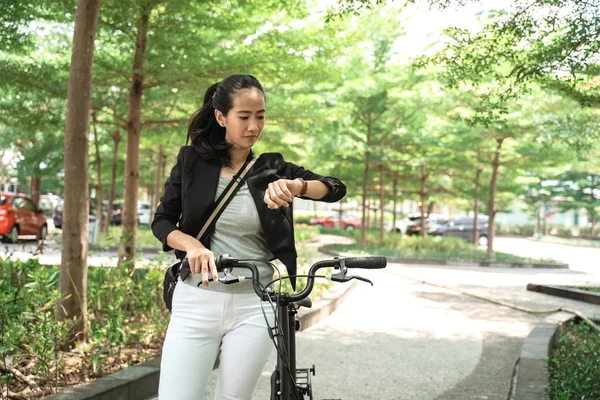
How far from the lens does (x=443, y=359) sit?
7492 mm

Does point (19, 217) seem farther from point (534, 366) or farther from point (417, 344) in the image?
point (534, 366)

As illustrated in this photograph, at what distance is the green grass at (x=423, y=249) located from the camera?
2355cm

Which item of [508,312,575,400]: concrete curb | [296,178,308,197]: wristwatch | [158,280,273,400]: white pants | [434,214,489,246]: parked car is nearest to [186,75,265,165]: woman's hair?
[296,178,308,197]: wristwatch

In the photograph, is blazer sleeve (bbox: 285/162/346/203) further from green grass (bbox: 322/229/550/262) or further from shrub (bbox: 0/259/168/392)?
green grass (bbox: 322/229/550/262)

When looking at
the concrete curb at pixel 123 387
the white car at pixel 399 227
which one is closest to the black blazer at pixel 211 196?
the concrete curb at pixel 123 387

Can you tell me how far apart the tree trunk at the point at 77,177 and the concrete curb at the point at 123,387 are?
0.98 metres

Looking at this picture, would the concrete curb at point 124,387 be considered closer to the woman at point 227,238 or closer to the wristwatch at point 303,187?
the woman at point 227,238

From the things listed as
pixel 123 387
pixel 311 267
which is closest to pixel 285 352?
pixel 311 267

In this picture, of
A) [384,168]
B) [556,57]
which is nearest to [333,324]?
[556,57]

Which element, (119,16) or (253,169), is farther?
(119,16)

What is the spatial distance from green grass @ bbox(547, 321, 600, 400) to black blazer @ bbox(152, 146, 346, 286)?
124 inches

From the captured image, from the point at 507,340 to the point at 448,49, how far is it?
3.84 meters

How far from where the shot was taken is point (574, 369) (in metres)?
6.12

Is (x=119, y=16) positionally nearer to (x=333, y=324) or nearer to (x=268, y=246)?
(x=333, y=324)
